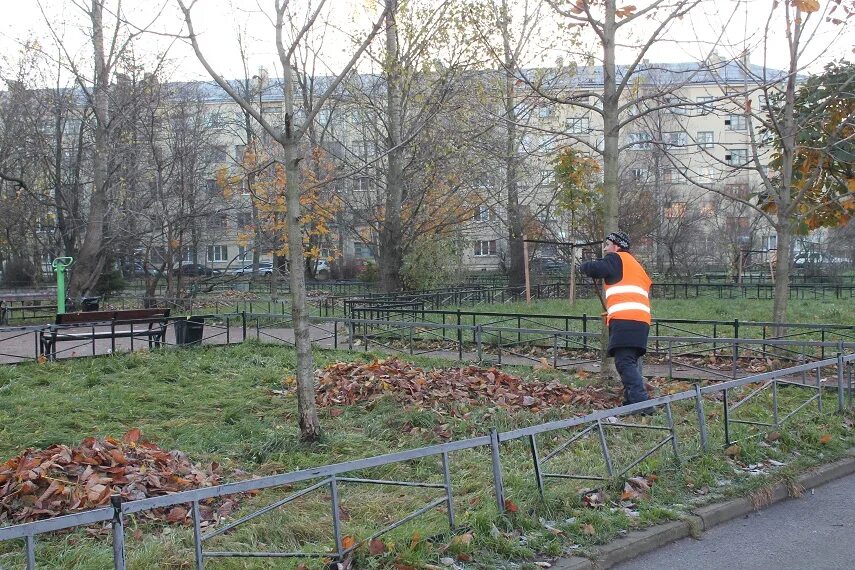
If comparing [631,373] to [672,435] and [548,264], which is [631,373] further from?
[548,264]

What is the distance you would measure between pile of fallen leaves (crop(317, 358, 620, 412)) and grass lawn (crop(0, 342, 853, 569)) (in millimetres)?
422

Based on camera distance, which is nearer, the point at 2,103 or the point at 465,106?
the point at 465,106

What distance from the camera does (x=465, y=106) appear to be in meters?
15.5

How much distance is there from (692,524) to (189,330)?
13.7 metres

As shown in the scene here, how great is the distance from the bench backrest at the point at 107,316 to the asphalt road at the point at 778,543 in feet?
44.5

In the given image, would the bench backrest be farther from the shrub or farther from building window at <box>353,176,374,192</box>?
the shrub

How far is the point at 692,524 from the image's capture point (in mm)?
6070

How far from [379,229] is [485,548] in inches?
917

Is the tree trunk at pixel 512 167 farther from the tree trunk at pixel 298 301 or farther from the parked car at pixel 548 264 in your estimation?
the tree trunk at pixel 298 301

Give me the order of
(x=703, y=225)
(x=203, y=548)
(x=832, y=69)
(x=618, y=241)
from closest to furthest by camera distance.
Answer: (x=203, y=548) → (x=618, y=241) → (x=832, y=69) → (x=703, y=225)

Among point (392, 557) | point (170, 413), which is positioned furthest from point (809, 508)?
point (170, 413)

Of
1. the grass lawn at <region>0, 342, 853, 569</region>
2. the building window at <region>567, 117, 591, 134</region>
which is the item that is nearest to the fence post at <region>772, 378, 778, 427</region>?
the grass lawn at <region>0, 342, 853, 569</region>

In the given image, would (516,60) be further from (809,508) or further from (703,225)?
(703,225)

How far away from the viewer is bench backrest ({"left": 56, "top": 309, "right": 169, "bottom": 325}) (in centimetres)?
1727
